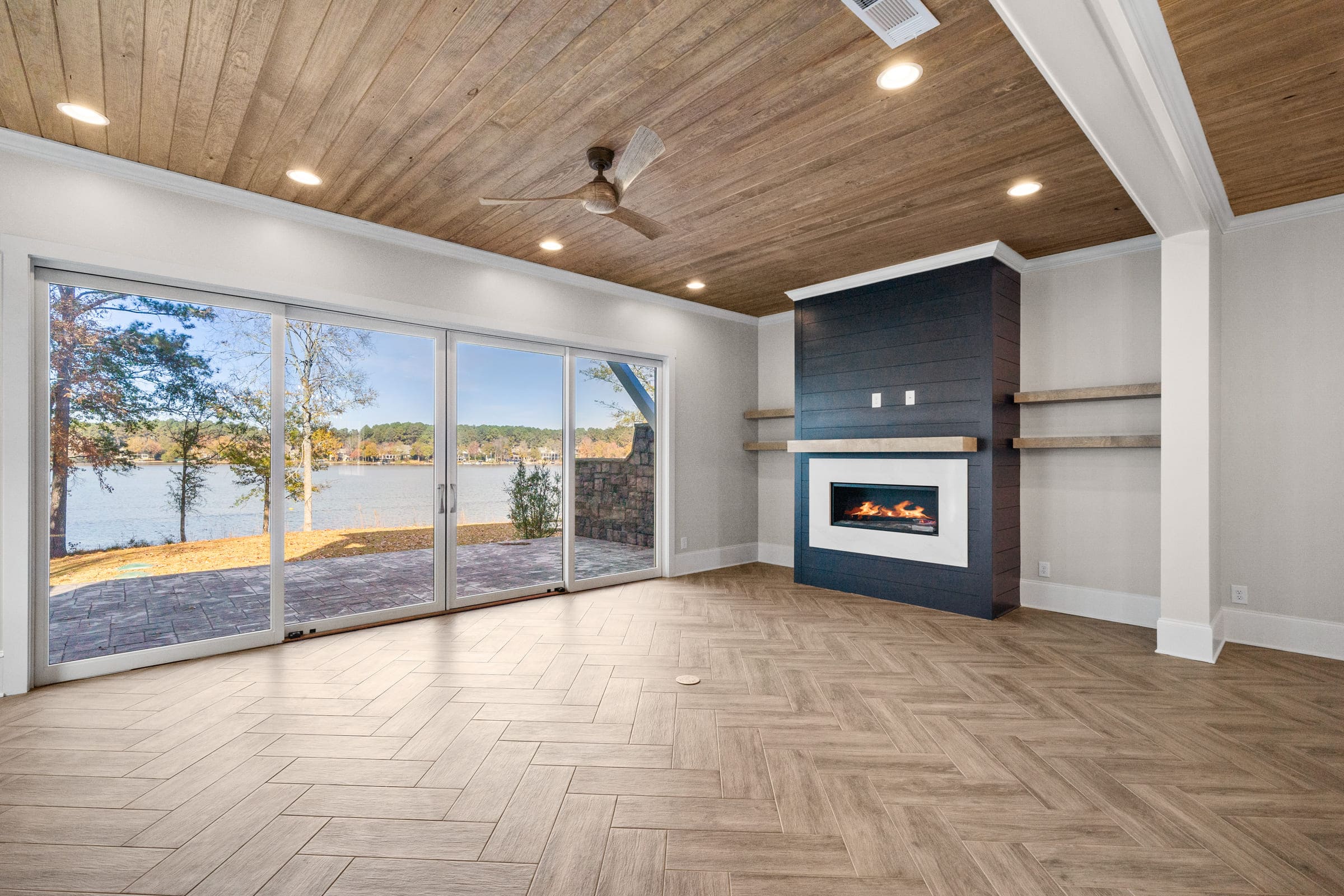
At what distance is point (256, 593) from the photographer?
368 cm

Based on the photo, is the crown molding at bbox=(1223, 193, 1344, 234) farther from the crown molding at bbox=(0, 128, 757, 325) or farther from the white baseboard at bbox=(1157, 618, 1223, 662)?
the crown molding at bbox=(0, 128, 757, 325)

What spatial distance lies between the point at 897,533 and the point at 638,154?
11.6ft

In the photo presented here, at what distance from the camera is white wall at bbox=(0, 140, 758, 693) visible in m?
2.88

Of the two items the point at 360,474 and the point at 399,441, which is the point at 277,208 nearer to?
the point at 399,441

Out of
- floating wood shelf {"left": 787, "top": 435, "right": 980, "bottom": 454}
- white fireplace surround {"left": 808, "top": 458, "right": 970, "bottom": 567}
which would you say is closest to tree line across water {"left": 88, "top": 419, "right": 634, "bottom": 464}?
floating wood shelf {"left": 787, "top": 435, "right": 980, "bottom": 454}

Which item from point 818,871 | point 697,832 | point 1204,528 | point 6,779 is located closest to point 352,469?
point 6,779

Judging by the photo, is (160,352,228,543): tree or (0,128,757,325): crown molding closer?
(0,128,757,325): crown molding

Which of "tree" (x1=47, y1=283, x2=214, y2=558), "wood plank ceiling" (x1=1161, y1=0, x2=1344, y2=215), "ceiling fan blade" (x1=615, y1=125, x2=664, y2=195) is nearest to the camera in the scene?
"wood plank ceiling" (x1=1161, y1=0, x2=1344, y2=215)

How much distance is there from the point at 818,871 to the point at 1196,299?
378cm

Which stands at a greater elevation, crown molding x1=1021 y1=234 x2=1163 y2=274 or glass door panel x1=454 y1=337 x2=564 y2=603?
crown molding x1=1021 y1=234 x2=1163 y2=274

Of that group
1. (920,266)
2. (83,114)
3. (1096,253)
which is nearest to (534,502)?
(83,114)

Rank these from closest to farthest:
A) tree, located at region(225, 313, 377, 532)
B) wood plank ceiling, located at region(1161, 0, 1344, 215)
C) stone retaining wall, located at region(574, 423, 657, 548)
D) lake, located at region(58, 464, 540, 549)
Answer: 1. wood plank ceiling, located at region(1161, 0, 1344, 215)
2. lake, located at region(58, 464, 540, 549)
3. tree, located at region(225, 313, 377, 532)
4. stone retaining wall, located at region(574, 423, 657, 548)

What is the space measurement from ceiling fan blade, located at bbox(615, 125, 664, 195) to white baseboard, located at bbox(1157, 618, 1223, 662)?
3.89 metres

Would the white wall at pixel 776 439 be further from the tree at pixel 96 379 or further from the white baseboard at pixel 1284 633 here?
the tree at pixel 96 379
